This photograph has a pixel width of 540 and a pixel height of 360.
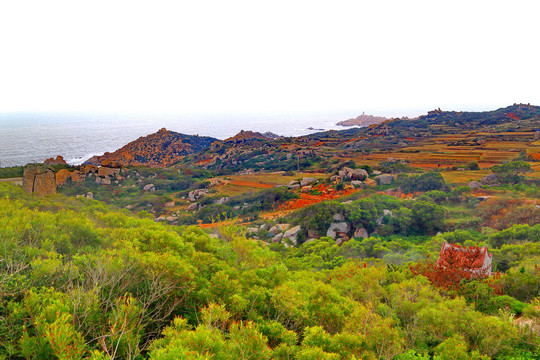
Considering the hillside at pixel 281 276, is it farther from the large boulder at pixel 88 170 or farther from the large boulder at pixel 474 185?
the large boulder at pixel 88 170

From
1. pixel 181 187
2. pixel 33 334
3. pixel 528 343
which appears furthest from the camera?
pixel 181 187

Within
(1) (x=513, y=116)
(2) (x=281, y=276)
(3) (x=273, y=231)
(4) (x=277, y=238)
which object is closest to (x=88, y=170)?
(3) (x=273, y=231)

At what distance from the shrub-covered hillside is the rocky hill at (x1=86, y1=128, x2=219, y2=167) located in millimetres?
73984

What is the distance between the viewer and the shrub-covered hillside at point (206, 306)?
13.7 feet

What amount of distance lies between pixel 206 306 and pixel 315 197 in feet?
106

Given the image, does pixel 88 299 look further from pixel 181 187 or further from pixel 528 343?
pixel 181 187

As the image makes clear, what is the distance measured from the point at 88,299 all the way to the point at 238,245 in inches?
236

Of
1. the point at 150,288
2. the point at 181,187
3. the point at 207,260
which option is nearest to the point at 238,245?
the point at 207,260

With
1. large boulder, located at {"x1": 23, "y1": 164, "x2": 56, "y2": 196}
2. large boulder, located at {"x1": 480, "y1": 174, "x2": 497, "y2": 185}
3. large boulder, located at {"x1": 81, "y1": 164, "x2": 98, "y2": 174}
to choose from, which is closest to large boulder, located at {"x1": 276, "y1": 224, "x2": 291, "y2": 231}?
large boulder, located at {"x1": 23, "y1": 164, "x2": 56, "y2": 196}

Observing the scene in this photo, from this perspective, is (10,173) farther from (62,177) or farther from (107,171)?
(107,171)

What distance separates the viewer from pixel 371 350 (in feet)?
18.6

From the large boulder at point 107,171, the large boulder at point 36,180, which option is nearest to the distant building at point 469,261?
the large boulder at point 36,180

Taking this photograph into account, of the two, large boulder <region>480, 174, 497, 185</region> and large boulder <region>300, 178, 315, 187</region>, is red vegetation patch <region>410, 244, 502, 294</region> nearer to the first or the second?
large boulder <region>480, 174, 497, 185</region>

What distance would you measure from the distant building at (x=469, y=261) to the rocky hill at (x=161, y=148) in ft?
250
